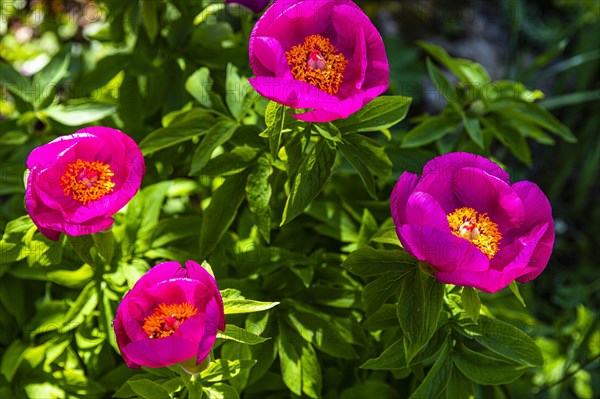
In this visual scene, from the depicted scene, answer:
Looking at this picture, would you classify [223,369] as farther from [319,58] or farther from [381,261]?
[319,58]

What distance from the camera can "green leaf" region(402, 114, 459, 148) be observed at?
1391 millimetres

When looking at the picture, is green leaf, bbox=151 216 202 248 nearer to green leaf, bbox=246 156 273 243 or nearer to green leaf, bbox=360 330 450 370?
green leaf, bbox=246 156 273 243

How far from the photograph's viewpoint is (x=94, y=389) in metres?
1.32

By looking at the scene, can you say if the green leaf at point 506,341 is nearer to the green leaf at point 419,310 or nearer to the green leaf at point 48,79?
the green leaf at point 419,310

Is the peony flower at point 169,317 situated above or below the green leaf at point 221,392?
above

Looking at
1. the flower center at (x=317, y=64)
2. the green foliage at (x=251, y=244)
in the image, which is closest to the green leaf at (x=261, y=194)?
the green foliage at (x=251, y=244)

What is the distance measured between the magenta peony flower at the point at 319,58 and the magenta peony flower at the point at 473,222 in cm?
15

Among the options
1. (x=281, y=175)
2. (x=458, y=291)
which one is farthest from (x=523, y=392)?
(x=281, y=175)

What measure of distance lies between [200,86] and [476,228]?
63cm

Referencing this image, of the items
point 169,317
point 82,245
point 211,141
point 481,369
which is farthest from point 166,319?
point 481,369

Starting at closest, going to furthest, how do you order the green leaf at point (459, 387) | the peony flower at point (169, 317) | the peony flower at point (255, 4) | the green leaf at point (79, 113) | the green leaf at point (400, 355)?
the peony flower at point (169, 317) → the green leaf at point (400, 355) → the green leaf at point (459, 387) → the peony flower at point (255, 4) → the green leaf at point (79, 113)

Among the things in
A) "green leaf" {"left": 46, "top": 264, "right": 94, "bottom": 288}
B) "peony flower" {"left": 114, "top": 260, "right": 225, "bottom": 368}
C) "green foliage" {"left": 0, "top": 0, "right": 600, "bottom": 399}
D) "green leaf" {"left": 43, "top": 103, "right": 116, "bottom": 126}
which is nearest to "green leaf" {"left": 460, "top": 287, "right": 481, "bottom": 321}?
"green foliage" {"left": 0, "top": 0, "right": 600, "bottom": 399}

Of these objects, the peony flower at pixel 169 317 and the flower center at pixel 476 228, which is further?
the flower center at pixel 476 228

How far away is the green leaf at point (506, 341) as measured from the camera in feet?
3.74
